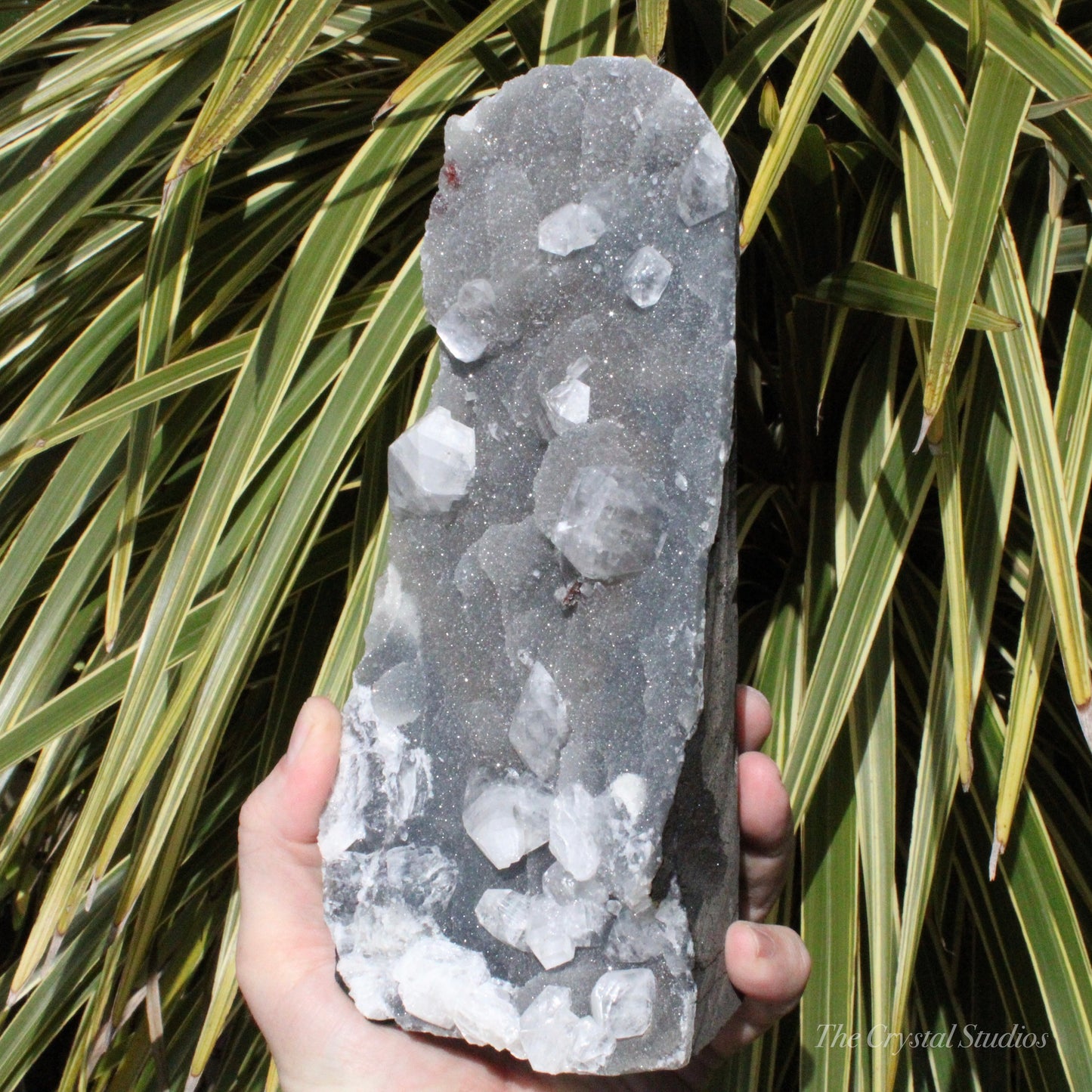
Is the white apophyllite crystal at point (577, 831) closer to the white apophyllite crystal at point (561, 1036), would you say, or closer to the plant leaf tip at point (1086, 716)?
the white apophyllite crystal at point (561, 1036)

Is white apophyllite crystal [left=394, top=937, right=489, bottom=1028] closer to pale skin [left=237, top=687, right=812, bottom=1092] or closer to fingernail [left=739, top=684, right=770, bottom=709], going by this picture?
pale skin [left=237, top=687, right=812, bottom=1092]

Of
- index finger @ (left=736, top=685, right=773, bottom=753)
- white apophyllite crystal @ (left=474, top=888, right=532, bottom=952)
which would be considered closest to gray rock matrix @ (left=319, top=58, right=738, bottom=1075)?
white apophyllite crystal @ (left=474, top=888, right=532, bottom=952)

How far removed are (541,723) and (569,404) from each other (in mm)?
179

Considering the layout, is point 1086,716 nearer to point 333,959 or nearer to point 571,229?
point 571,229

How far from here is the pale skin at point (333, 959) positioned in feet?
2.24

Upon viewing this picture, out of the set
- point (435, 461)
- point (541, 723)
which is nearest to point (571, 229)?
point (435, 461)

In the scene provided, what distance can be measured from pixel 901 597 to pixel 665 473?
18.5 inches

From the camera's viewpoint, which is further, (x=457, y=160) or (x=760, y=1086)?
(x=760, y=1086)

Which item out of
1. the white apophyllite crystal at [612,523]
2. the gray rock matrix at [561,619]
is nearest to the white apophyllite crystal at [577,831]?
the gray rock matrix at [561,619]

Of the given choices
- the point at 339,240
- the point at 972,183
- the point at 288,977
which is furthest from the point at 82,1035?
the point at 972,183

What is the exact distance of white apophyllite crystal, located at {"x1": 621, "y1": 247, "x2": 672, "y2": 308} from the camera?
1.96 feet

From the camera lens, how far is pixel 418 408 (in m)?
0.83

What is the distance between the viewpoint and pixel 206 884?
106 centimetres

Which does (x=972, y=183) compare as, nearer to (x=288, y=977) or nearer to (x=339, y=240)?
(x=339, y=240)
